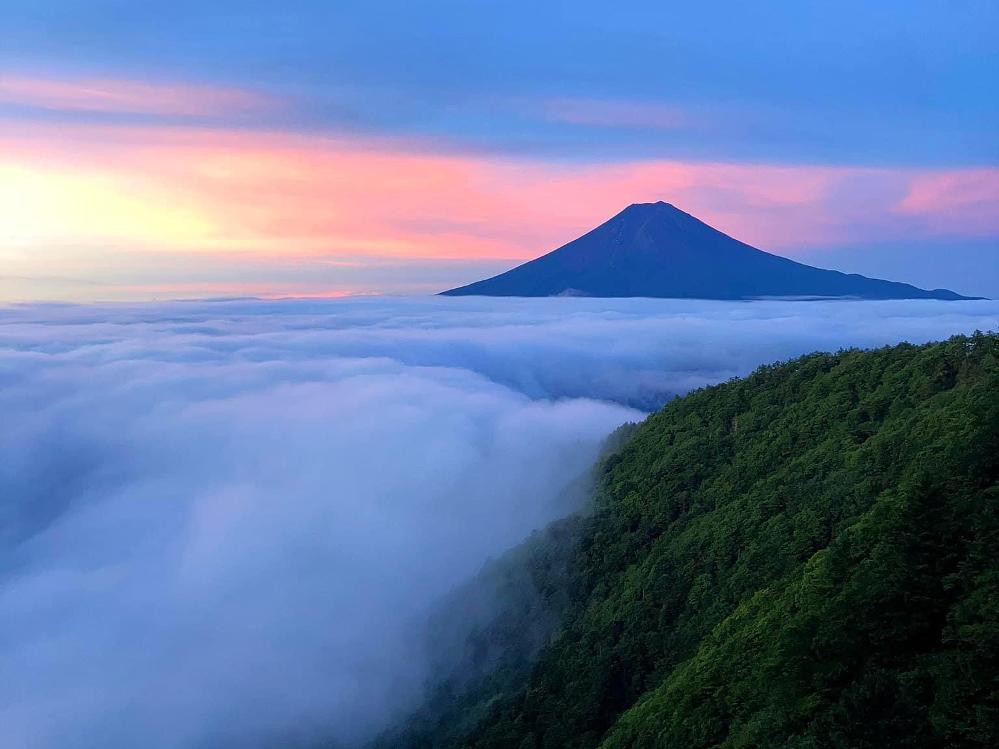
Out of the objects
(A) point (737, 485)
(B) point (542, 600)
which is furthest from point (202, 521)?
(A) point (737, 485)

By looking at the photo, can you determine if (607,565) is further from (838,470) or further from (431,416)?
(431,416)

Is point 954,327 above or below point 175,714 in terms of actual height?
above

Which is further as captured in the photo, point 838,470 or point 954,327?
point 954,327

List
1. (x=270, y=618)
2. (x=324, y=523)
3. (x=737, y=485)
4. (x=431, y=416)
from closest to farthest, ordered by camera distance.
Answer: (x=737, y=485), (x=270, y=618), (x=324, y=523), (x=431, y=416)

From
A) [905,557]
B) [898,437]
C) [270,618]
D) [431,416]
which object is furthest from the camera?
[431,416]

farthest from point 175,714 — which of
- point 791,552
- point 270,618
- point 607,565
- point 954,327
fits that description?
point 954,327

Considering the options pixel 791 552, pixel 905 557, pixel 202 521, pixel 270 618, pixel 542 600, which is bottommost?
pixel 202 521
